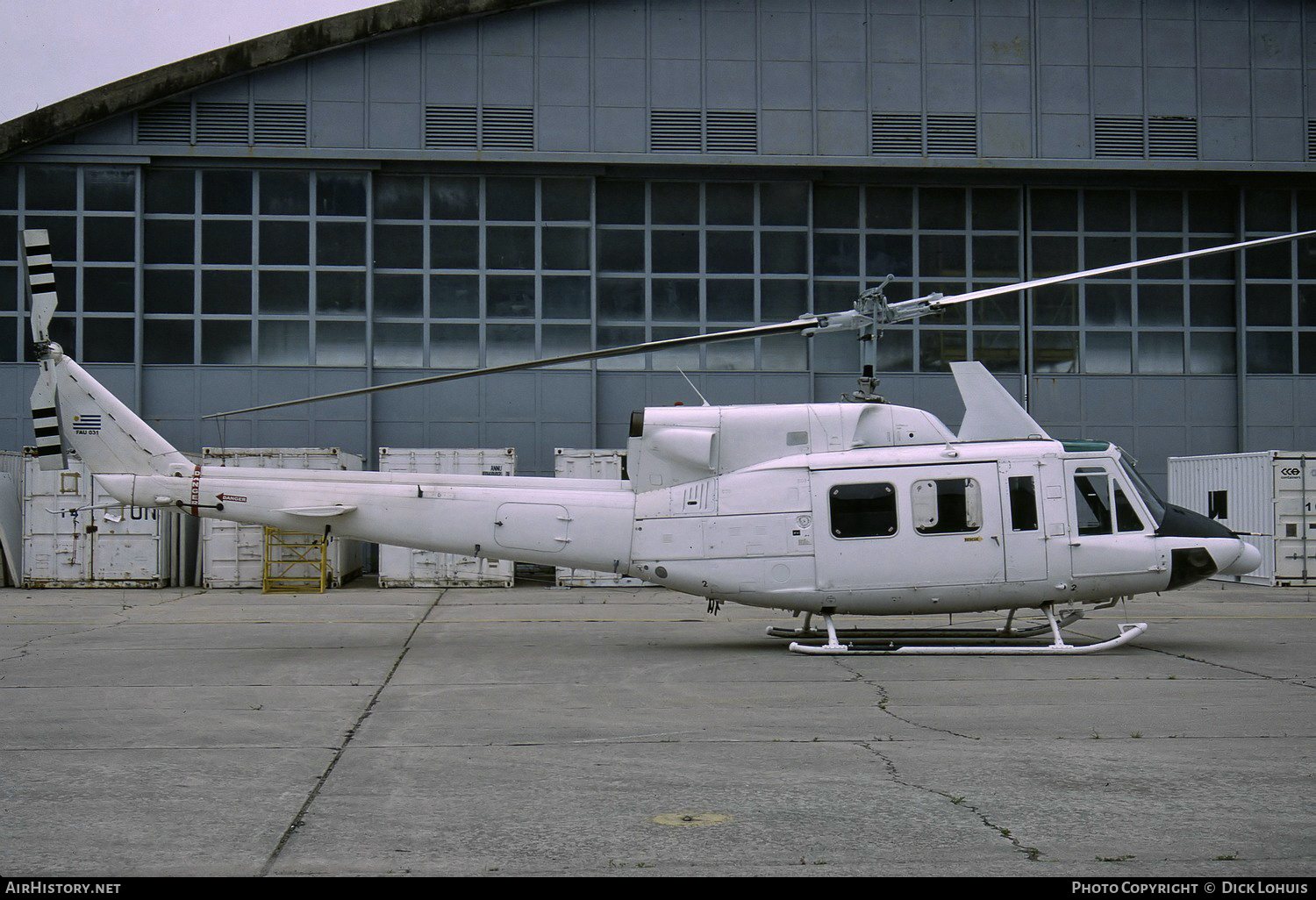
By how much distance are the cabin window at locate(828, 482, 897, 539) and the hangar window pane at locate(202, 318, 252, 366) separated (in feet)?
54.6

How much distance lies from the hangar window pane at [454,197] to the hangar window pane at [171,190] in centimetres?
517

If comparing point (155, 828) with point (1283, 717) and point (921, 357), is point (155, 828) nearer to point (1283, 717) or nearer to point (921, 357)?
point (1283, 717)

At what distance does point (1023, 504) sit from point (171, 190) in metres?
20.2

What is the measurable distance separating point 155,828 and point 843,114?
2233cm

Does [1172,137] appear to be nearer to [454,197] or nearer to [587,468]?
[587,468]

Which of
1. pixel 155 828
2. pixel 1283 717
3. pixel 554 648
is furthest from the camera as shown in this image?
pixel 554 648

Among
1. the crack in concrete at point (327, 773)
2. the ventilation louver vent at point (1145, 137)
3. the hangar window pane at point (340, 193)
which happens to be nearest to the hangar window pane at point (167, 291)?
the hangar window pane at point (340, 193)

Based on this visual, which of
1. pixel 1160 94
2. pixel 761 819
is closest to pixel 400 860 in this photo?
pixel 761 819

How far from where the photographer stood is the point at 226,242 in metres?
24.6

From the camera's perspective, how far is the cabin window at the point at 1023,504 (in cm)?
1194

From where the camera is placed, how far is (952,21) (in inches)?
984

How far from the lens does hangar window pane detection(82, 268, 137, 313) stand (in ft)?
79.3

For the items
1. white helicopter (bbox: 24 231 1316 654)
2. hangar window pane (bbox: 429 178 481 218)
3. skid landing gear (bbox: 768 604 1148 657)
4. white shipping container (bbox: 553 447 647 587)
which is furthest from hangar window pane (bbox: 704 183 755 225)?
skid landing gear (bbox: 768 604 1148 657)

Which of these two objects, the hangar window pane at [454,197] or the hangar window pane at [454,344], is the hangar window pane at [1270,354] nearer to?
the hangar window pane at [454,344]
